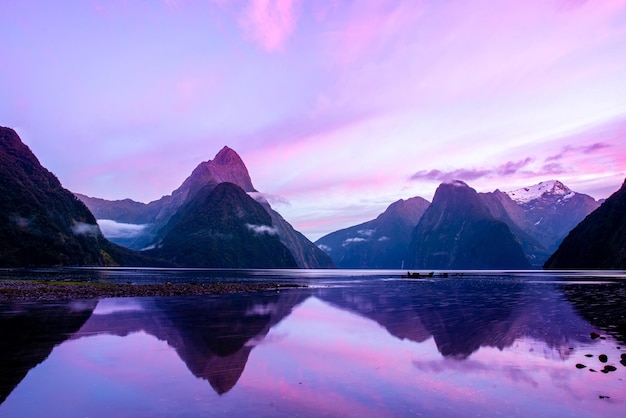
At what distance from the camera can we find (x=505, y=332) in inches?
1247

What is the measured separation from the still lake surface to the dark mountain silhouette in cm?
12

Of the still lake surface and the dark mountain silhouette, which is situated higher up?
the dark mountain silhouette

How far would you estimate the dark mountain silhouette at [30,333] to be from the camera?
18.8 meters

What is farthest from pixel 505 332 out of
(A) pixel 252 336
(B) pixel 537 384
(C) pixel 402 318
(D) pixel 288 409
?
(D) pixel 288 409

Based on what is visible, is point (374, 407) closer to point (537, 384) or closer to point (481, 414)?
point (481, 414)

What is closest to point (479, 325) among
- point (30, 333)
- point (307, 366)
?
point (307, 366)

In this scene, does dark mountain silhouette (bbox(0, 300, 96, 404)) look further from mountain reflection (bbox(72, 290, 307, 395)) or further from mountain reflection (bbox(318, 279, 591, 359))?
mountain reflection (bbox(318, 279, 591, 359))

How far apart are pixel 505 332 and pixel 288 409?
2280 cm

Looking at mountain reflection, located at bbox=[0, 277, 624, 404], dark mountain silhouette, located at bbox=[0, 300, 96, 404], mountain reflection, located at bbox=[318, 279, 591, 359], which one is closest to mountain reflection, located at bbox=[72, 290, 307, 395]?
mountain reflection, located at bbox=[0, 277, 624, 404]

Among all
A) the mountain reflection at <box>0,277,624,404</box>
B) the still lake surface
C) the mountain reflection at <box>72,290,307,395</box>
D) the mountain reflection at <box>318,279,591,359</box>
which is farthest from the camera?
the mountain reflection at <box>318,279,591,359</box>

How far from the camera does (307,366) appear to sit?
2159cm

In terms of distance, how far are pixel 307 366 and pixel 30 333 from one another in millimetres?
19287

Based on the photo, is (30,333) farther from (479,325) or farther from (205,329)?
(479,325)

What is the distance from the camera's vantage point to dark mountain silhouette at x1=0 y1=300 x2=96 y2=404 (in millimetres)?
18836
